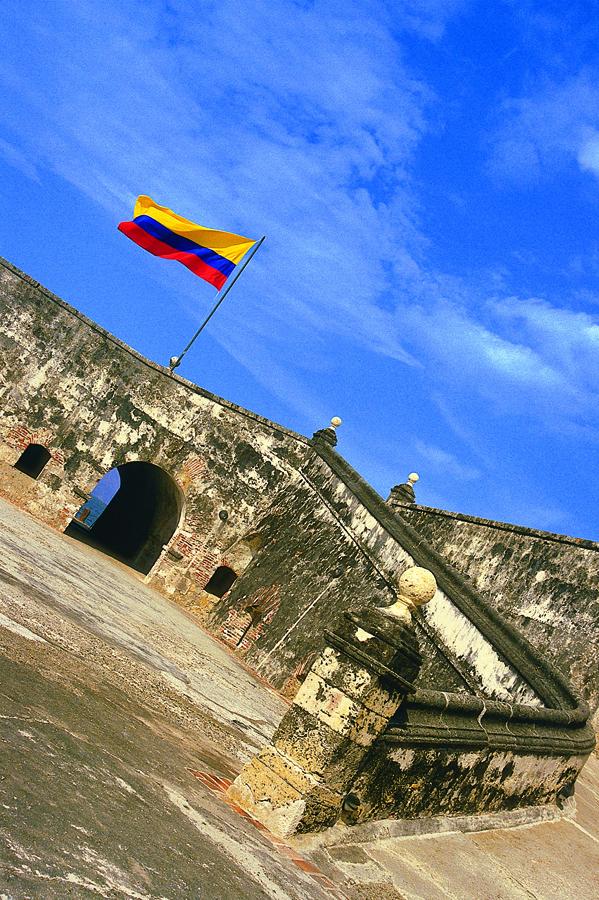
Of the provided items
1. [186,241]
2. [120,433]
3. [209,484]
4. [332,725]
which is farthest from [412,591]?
[186,241]

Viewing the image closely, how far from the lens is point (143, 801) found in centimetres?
405

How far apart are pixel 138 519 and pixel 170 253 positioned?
739 cm

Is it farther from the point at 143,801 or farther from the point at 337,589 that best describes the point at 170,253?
the point at 143,801

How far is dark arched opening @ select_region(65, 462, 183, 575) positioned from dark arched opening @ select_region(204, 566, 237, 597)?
61.7 inches

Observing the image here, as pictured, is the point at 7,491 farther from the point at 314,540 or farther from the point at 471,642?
the point at 471,642

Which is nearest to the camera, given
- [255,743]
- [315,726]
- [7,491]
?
[315,726]

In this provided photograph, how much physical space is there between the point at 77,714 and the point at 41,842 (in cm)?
182

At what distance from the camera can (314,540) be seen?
16.1m

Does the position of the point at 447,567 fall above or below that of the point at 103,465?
above

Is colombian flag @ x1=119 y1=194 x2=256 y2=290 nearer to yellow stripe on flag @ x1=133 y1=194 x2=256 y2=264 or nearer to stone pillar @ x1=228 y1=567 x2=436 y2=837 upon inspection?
yellow stripe on flag @ x1=133 y1=194 x2=256 y2=264

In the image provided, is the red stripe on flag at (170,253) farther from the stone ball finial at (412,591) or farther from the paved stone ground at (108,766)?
the stone ball finial at (412,591)

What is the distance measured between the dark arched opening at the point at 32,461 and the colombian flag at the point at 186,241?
512cm

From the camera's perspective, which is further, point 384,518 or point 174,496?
point 174,496

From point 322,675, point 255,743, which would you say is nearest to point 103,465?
point 255,743
